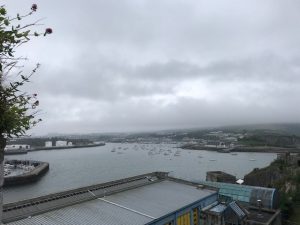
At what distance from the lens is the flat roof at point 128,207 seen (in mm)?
5730

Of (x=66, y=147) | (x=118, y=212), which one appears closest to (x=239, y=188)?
(x=118, y=212)

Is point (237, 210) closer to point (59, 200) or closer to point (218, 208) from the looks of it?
point (218, 208)

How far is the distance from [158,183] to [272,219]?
129 inches

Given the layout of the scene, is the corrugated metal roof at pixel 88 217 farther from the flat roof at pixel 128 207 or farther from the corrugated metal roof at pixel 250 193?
the corrugated metal roof at pixel 250 193

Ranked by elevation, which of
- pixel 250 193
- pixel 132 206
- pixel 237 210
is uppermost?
pixel 132 206

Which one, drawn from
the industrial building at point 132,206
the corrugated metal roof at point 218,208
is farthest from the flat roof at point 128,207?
the corrugated metal roof at point 218,208

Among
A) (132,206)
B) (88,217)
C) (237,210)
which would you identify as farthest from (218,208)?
(88,217)

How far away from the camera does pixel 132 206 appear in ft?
22.2

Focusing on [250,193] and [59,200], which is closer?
[59,200]

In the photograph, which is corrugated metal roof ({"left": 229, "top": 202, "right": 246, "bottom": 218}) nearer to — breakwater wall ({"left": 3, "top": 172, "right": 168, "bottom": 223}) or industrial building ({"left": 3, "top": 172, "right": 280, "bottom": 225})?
industrial building ({"left": 3, "top": 172, "right": 280, "bottom": 225})

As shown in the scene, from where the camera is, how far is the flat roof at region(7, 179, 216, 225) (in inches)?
226

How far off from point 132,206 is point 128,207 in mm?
128

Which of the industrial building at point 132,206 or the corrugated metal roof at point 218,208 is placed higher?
the industrial building at point 132,206

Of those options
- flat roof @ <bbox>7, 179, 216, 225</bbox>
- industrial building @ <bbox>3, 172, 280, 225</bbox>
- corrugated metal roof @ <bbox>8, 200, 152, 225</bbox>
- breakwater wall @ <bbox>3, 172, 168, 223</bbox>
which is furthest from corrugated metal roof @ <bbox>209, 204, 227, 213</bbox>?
corrugated metal roof @ <bbox>8, 200, 152, 225</bbox>
